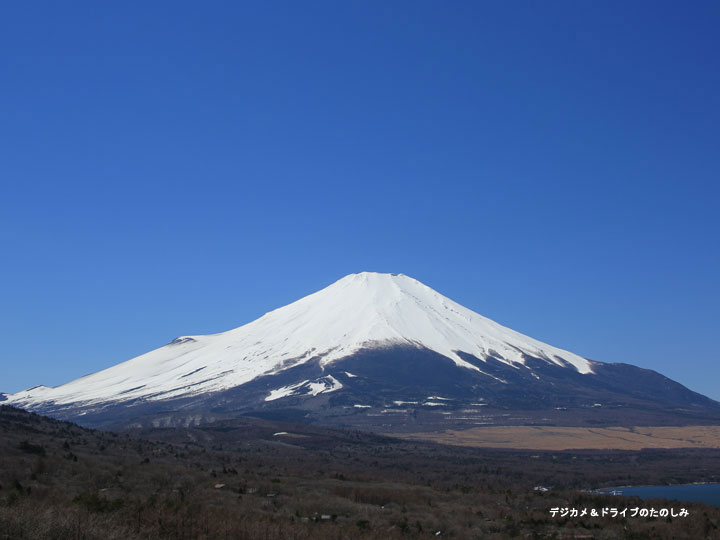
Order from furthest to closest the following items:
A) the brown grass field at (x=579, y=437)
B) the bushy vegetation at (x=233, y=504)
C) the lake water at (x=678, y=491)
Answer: the brown grass field at (x=579, y=437) → the lake water at (x=678, y=491) → the bushy vegetation at (x=233, y=504)

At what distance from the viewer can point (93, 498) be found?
19109 millimetres

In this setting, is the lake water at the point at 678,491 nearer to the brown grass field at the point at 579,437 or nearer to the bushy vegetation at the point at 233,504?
the bushy vegetation at the point at 233,504

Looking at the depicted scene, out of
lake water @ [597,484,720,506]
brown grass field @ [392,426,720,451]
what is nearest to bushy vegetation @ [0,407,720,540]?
lake water @ [597,484,720,506]

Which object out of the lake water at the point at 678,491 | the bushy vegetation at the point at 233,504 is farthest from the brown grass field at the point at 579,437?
the bushy vegetation at the point at 233,504

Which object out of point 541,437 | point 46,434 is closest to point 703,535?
point 46,434

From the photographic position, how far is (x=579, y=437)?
488 ft

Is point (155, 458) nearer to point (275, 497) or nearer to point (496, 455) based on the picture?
point (275, 497)

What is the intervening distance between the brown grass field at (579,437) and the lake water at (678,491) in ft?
164

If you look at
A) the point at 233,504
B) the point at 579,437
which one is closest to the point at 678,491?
the point at 233,504

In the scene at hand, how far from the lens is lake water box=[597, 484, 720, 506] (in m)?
63.8

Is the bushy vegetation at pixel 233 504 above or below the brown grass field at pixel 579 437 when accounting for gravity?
above

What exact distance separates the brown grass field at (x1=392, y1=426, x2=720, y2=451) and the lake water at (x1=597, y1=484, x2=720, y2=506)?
50.0 meters

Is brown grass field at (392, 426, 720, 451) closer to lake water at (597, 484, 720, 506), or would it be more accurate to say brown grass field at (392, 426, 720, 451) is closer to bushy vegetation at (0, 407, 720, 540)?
lake water at (597, 484, 720, 506)

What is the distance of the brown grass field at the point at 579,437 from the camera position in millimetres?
132337
